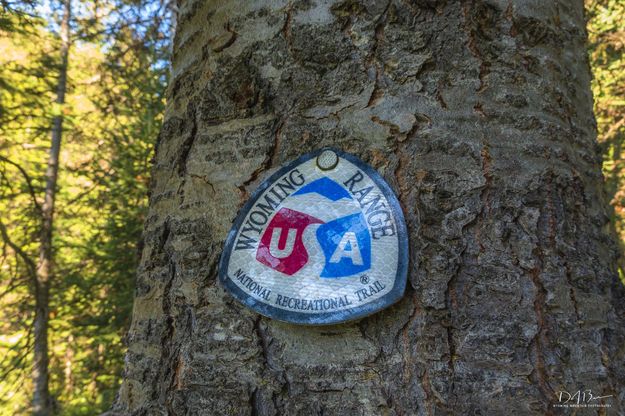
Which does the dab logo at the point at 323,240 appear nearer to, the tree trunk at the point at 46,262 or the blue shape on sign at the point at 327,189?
the blue shape on sign at the point at 327,189

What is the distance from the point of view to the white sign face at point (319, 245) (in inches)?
34.0

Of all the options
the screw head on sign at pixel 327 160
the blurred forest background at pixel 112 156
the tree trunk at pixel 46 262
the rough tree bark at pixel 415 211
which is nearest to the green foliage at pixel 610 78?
the blurred forest background at pixel 112 156

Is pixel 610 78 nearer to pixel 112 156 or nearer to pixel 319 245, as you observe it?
pixel 319 245

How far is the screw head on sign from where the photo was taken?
95cm

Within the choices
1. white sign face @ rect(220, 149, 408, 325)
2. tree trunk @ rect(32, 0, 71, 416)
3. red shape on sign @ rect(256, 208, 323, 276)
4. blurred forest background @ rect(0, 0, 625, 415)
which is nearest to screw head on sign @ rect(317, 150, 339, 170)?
white sign face @ rect(220, 149, 408, 325)

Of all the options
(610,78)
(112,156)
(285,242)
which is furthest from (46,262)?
(610,78)

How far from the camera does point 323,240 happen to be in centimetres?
92

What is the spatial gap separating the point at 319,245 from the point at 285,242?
8 cm

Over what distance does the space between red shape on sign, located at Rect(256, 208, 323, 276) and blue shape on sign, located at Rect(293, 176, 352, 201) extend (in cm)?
5

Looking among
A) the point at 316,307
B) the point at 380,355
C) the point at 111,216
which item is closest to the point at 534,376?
the point at 380,355

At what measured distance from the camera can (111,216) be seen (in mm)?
5953

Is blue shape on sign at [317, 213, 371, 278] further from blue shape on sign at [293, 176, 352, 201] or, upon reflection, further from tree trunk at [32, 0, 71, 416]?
tree trunk at [32, 0, 71, 416]

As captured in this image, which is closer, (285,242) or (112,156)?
(285,242)

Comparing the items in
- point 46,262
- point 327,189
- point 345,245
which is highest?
point 46,262
